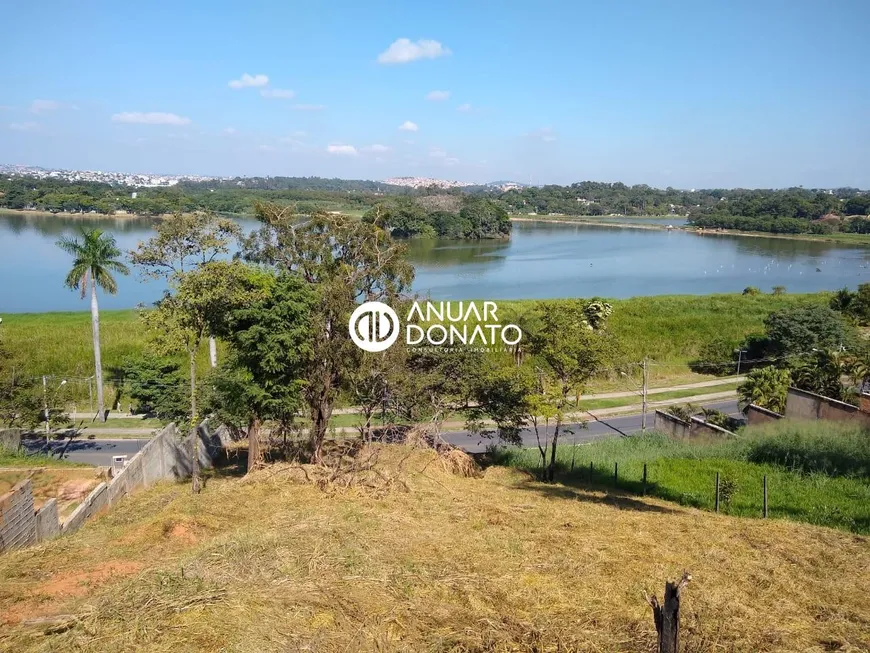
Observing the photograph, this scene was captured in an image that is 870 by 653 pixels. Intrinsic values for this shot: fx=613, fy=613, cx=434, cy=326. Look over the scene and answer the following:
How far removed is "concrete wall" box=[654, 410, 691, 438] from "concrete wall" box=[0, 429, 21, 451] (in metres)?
22.0

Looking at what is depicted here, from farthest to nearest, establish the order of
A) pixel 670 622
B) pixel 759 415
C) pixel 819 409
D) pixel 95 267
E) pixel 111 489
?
pixel 95 267, pixel 759 415, pixel 819 409, pixel 111 489, pixel 670 622

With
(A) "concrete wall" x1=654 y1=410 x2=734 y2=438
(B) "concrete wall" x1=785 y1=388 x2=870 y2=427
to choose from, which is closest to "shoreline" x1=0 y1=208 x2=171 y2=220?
(A) "concrete wall" x1=654 y1=410 x2=734 y2=438

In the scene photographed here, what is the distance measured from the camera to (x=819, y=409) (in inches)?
773

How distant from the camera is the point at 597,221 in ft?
497

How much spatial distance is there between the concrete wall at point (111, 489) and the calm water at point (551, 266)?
1294 inches

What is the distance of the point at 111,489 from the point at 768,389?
70.3 feet

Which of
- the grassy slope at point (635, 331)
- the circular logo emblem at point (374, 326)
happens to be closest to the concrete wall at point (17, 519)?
the circular logo emblem at point (374, 326)

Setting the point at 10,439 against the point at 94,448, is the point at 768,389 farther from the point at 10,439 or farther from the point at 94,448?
the point at 10,439

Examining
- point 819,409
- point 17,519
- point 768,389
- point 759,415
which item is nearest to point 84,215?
point 17,519

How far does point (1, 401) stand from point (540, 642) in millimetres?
21426

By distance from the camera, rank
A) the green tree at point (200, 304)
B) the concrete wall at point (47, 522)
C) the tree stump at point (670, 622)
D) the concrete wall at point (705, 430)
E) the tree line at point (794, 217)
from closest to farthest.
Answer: the tree stump at point (670, 622), the concrete wall at point (47, 522), the green tree at point (200, 304), the concrete wall at point (705, 430), the tree line at point (794, 217)

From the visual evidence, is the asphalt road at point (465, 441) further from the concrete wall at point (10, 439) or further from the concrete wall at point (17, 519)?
the concrete wall at point (17, 519)

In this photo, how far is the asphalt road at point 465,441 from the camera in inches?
845

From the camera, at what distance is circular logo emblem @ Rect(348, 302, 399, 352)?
15328mm
